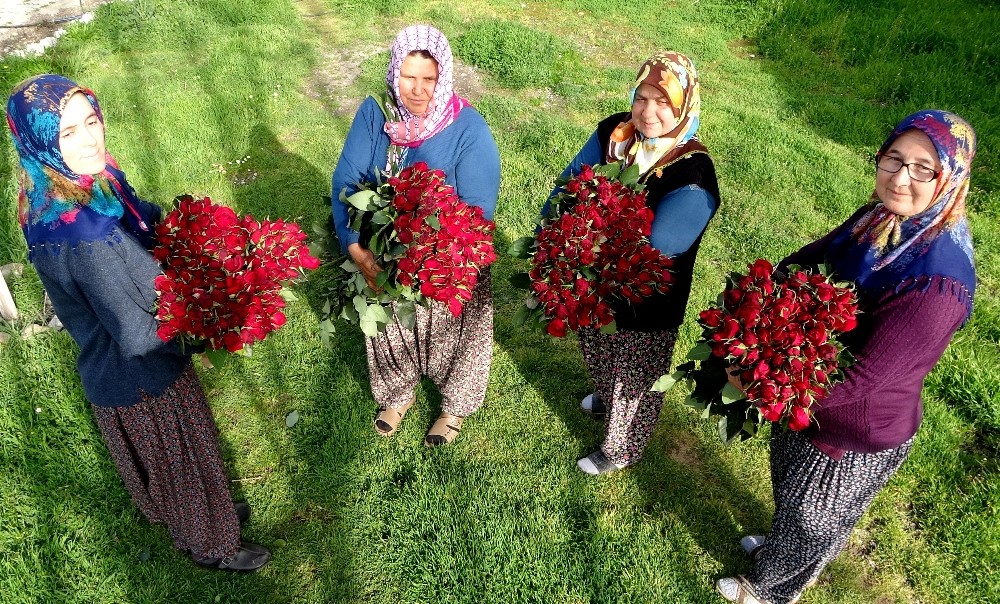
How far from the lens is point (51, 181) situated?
2.15m

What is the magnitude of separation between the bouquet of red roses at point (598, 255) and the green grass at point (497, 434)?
55.6 inches

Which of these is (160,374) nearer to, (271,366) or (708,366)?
(271,366)

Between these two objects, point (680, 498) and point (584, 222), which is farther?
point (680, 498)

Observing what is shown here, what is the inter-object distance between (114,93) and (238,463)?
5434 millimetres

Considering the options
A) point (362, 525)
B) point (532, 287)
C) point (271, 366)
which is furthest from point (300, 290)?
point (532, 287)

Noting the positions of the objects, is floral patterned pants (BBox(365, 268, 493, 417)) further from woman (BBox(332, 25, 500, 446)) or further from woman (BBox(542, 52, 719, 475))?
woman (BBox(542, 52, 719, 475))

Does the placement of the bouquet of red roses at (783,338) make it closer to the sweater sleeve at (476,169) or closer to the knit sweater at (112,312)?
the sweater sleeve at (476,169)

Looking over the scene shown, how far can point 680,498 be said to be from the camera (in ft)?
11.6

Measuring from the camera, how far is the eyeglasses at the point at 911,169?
195 centimetres

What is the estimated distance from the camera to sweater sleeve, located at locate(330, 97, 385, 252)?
3006 millimetres

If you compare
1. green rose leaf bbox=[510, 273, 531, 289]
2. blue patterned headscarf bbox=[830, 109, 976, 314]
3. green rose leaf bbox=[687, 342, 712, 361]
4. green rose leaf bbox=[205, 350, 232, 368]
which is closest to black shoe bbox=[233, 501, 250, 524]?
green rose leaf bbox=[205, 350, 232, 368]

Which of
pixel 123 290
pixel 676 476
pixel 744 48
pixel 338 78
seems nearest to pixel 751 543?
pixel 676 476

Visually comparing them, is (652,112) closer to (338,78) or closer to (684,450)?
(684,450)

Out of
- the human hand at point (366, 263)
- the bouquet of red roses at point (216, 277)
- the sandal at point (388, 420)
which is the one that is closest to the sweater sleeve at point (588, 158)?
the human hand at point (366, 263)
